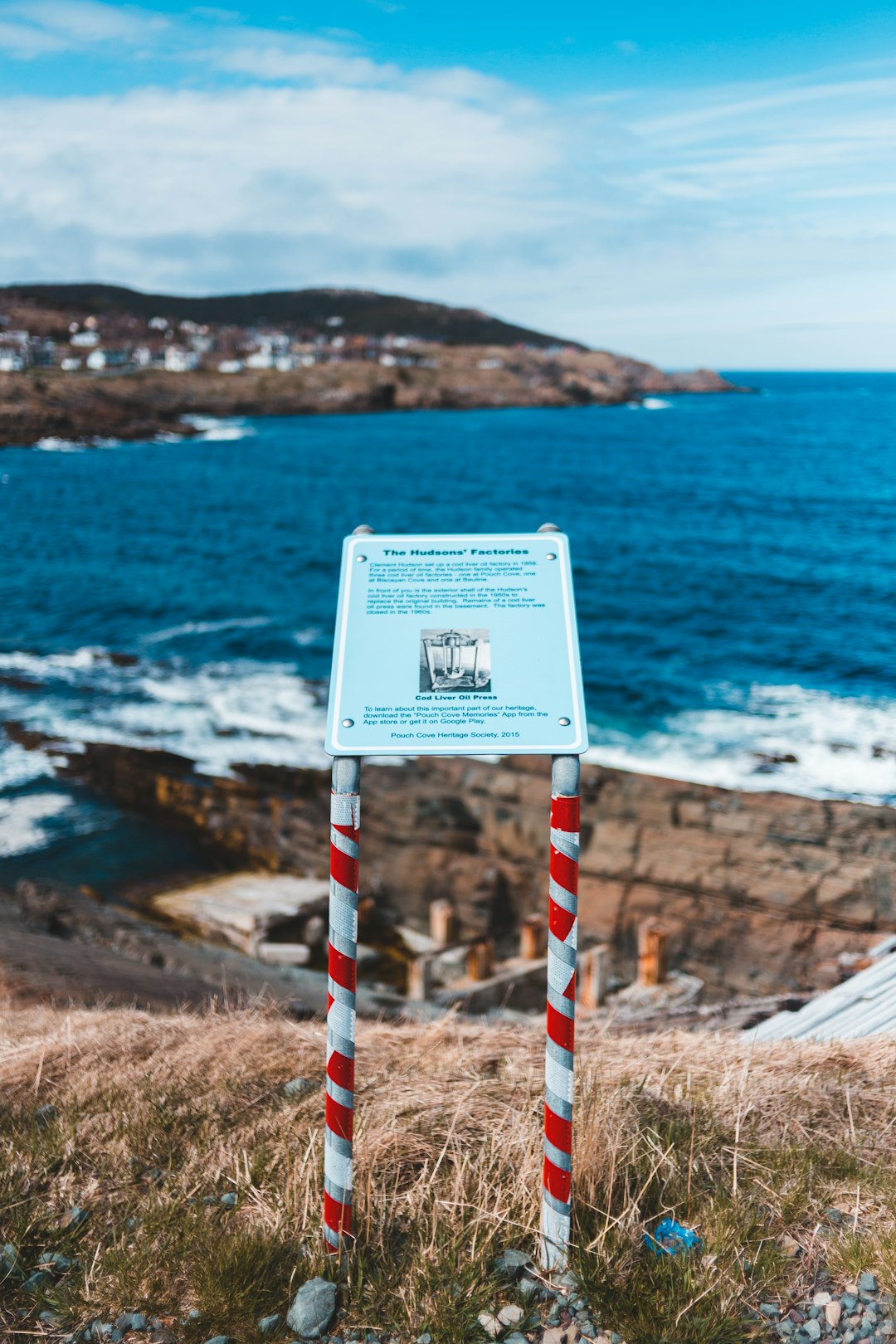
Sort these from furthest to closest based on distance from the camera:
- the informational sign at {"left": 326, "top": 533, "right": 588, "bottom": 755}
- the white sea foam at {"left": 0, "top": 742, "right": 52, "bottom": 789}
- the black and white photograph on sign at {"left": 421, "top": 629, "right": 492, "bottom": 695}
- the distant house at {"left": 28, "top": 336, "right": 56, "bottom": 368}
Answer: the distant house at {"left": 28, "top": 336, "right": 56, "bottom": 368} < the white sea foam at {"left": 0, "top": 742, "right": 52, "bottom": 789} < the black and white photograph on sign at {"left": 421, "top": 629, "right": 492, "bottom": 695} < the informational sign at {"left": 326, "top": 533, "right": 588, "bottom": 755}

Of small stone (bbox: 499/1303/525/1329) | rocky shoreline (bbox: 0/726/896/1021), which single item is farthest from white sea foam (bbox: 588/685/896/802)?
small stone (bbox: 499/1303/525/1329)

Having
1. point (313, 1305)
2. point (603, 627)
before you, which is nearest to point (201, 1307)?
point (313, 1305)

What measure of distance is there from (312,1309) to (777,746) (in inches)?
892

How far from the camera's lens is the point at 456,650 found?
4262 mm

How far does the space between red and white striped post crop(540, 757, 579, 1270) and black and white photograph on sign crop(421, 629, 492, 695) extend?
1.60ft

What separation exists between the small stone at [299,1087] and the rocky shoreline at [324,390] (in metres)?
90.8

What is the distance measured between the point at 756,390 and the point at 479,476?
439 ft

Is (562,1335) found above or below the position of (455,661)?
below

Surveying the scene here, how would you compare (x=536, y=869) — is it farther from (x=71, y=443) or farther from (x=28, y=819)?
(x=71, y=443)

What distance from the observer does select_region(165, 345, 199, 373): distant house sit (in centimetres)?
13400

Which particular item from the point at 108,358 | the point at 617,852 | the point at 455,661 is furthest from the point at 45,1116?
the point at 108,358

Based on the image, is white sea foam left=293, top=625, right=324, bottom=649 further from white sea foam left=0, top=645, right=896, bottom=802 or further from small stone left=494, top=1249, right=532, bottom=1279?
small stone left=494, top=1249, right=532, bottom=1279

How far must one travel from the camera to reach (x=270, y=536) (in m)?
52.5

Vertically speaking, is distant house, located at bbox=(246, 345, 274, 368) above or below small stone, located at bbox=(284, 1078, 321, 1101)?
above
